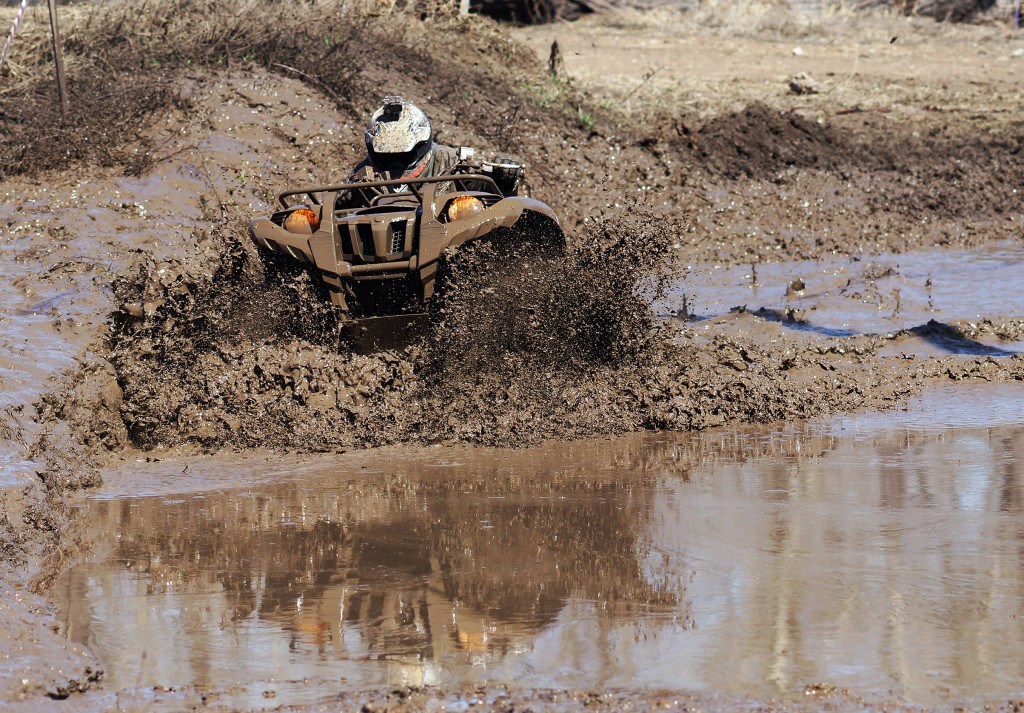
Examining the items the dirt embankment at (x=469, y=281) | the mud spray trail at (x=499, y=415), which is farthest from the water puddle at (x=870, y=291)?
the dirt embankment at (x=469, y=281)

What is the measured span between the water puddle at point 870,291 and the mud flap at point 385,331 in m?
3.62

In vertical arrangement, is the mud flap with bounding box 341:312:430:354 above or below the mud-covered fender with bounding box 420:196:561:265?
below

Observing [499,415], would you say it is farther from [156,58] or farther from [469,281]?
[156,58]

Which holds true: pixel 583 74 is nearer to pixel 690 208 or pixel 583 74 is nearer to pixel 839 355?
pixel 690 208

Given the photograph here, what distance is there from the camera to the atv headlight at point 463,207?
838cm

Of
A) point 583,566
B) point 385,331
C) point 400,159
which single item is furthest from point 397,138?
point 583,566

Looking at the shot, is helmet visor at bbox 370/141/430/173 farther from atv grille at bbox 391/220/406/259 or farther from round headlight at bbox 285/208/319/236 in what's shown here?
atv grille at bbox 391/220/406/259

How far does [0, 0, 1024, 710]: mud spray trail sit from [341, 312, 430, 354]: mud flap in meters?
0.11

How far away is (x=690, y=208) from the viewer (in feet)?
51.4

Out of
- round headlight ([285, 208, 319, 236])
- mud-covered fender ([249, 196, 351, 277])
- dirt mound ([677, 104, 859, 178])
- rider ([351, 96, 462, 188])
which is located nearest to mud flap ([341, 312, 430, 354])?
mud-covered fender ([249, 196, 351, 277])

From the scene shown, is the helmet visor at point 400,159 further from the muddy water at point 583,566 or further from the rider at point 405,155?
the muddy water at point 583,566

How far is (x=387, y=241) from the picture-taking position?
8.09 m

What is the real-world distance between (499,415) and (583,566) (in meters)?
2.51

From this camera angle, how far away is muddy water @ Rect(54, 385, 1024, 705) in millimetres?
4473
